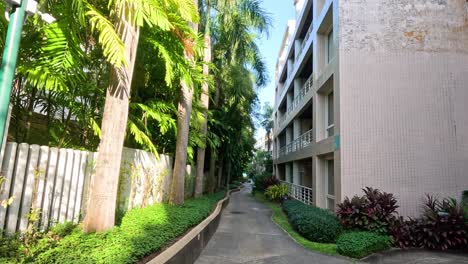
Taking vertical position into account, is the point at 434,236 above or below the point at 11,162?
below

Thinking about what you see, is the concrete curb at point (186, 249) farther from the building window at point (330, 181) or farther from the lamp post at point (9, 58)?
the building window at point (330, 181)

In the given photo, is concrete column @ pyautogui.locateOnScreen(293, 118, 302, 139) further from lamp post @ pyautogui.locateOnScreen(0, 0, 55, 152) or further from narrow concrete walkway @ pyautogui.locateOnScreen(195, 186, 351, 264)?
lamp post @ pyautogui.locateOnScreen(0, 0, 55, 152)

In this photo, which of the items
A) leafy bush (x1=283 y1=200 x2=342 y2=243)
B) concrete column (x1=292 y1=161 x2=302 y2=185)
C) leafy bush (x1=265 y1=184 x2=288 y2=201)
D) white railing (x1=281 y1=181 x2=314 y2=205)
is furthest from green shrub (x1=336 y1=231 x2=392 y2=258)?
concrete column (x1=292 y1=161 x2=302 y2=185)

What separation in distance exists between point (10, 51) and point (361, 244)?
811 centimetres

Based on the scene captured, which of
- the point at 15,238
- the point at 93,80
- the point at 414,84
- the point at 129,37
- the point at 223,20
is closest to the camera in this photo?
the point at 15,238

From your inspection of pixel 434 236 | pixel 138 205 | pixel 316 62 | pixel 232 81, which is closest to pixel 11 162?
pixel 138 205

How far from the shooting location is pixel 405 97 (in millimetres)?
10195

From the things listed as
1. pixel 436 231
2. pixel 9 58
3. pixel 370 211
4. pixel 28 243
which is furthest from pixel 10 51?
pixel 436 231

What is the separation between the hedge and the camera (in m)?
3.82

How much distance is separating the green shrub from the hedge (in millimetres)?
4201

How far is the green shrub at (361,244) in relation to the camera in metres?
7.44

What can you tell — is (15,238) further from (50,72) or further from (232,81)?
(232,81)

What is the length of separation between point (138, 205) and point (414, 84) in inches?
395

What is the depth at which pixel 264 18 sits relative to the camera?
13.8m
